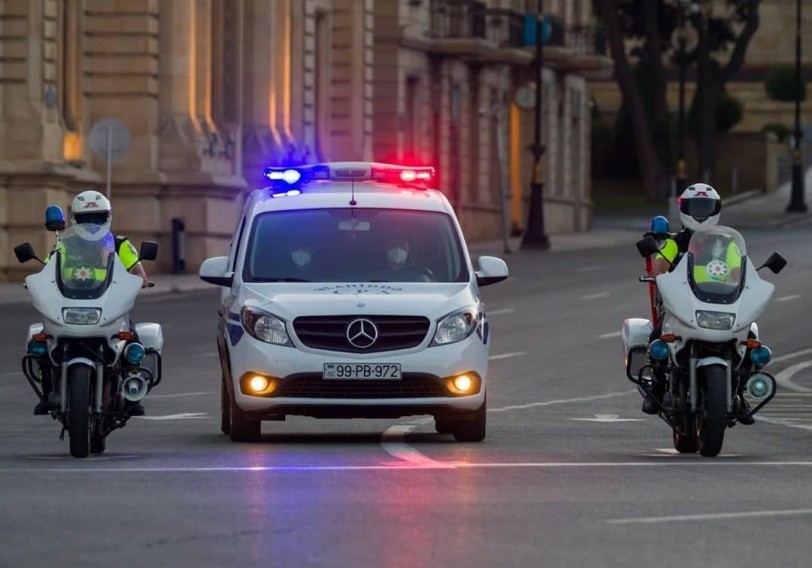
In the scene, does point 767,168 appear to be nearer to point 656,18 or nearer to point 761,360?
point 656,18

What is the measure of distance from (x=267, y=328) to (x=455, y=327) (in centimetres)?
116

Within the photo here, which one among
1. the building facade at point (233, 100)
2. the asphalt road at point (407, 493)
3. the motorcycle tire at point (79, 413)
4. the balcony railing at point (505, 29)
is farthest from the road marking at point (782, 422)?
the balcony railing at point (505, 29)

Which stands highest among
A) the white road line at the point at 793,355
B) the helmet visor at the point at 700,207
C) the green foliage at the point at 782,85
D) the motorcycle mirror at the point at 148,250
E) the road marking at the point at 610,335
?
the helmet visor at the point at 700,207

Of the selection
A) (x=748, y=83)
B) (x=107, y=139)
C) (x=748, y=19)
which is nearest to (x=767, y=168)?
Result: (x=748, y=19)

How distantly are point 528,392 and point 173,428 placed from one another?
7.11 metres

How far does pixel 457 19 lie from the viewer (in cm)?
6838

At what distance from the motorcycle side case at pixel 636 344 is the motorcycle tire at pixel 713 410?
2.63 feet

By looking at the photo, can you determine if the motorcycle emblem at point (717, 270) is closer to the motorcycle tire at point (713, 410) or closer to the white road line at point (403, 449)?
the motorcycle tire at point (713, 410)

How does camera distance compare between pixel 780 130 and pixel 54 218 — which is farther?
pixel 780 130

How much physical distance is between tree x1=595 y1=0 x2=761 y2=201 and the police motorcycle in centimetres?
6694

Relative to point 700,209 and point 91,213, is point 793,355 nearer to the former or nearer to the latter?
point 700,209

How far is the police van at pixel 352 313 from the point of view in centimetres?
1708

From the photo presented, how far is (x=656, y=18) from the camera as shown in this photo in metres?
87.3

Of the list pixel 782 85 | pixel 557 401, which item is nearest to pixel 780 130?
pixel 782 85
